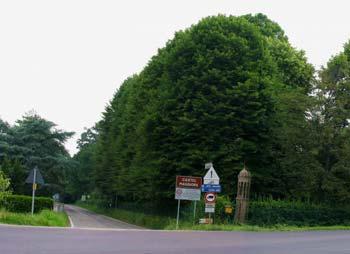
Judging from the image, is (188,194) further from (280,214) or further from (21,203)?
(21,203)

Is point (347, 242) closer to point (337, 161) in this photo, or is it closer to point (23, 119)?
point (337, 161)

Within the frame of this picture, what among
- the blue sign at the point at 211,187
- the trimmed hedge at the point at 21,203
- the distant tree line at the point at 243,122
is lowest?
the trimmed hedge at the point at 21,203

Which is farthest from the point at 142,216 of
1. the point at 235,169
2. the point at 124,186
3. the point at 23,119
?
the point at 23,119

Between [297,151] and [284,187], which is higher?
[297,151]

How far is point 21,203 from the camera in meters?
34.0

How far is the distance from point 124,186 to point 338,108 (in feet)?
91.1

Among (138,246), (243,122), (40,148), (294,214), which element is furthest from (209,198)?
(40,148)

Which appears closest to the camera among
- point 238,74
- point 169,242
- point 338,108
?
point 169,242

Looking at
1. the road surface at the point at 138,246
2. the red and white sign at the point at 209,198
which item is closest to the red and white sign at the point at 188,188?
the red and white sign at the point at 209,198

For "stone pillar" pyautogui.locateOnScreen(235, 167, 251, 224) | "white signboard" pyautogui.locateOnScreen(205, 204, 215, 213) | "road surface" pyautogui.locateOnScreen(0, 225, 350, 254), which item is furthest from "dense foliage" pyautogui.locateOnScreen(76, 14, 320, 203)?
"road surface" pyautogui.locateOnScreen(0, 225, 350, 254)

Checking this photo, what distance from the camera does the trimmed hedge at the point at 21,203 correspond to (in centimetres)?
3228

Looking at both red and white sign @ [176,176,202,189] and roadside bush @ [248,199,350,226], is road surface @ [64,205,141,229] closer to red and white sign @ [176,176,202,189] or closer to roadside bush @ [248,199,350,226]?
red and white sign @ [176,176,202,189]

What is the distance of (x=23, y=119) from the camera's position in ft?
237

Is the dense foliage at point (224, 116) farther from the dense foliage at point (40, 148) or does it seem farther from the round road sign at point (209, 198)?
the dense foliage at point (40, 148)
